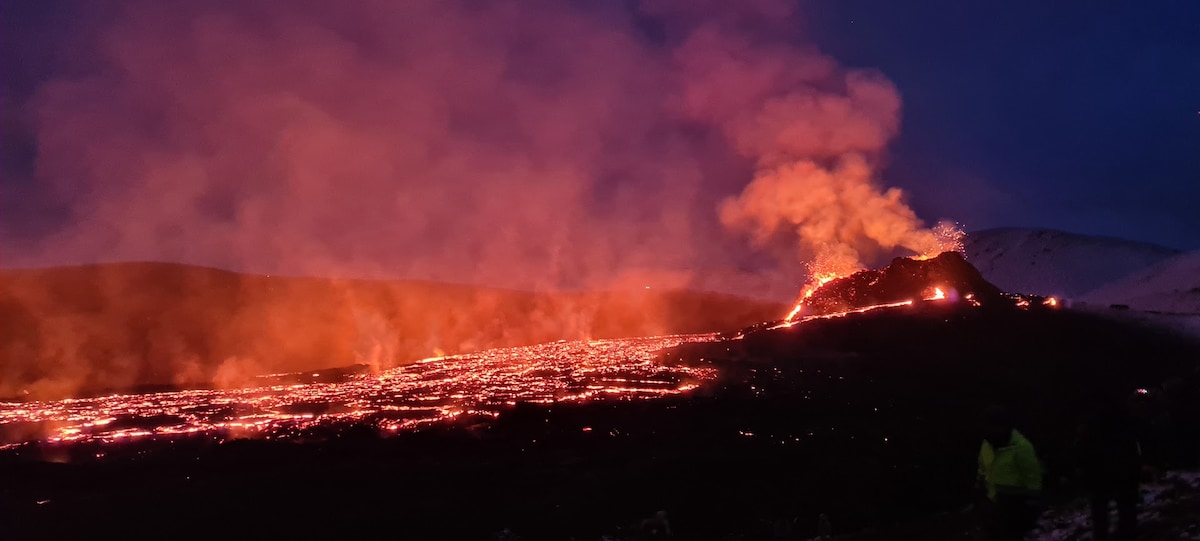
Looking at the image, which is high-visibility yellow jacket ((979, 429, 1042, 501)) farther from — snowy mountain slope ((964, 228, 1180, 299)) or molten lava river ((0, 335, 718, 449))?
snowy mountain slope ((964, 228, 1180, 299))

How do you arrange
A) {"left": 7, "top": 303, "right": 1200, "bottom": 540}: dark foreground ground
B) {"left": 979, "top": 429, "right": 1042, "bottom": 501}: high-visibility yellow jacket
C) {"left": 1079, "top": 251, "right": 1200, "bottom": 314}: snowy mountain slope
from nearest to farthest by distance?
{"left": 979, "top": 429, "right": 1042, "bottom": 501}: high-visibility yellow jacket
{"left": 7, "top": 303, "right": 1200, "bottom": 540}: dark foreground ground
{"left": 1079, "top": 251, "right": 1200, "bottom": 314}: snowy mountain slope

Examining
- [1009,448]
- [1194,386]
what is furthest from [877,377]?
[1009,448]

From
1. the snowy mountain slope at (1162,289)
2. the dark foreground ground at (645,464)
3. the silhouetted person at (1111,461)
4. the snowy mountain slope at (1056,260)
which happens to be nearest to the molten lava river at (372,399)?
the dark foreground ground at (645,464)

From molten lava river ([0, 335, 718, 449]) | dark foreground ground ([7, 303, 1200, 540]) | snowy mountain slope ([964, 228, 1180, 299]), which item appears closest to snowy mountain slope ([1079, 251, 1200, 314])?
snowy mountain slope ([964, 228, 1180, 299])

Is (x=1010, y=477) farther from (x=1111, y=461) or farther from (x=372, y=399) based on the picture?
(x=372, y=399)

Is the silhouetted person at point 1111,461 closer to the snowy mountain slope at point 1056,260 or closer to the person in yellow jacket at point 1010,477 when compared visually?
the person in yellow jacket at point 1010,477

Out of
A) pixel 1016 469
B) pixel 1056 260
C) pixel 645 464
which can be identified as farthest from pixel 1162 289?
pixel 1016 469
